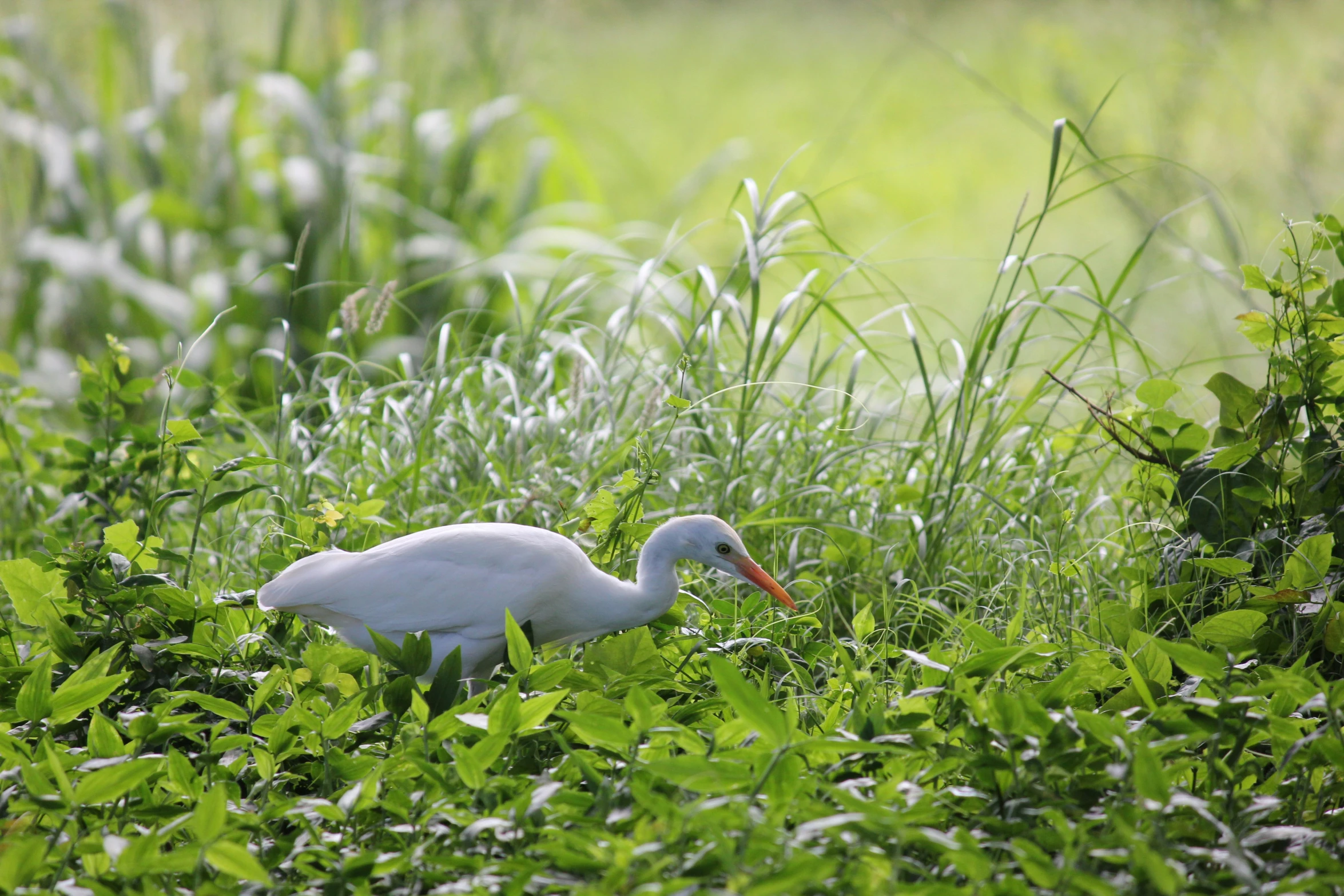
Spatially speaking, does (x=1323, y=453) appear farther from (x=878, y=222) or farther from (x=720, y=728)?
(x=878, y=222)

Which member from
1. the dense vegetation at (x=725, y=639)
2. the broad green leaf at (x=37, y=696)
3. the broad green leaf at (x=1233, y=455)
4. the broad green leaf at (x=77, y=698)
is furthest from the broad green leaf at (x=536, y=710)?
the broad green leaf at (x=1233, y=455)

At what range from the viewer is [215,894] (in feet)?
4.88

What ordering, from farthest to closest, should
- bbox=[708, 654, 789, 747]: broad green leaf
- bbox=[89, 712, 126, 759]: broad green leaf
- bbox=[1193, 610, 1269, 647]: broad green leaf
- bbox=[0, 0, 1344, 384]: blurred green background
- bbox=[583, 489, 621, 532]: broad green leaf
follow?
bbox=[0, 0, 1344, 384]: blurred green background
bbox=[583, 489, 621, 532]: broad green leaf
bbox=[1193, 610, 1269, 647]: broad green leaf
bbox=[89, 712, 126, 759]: broad green leaf
bbox=[708, 654, 789, 747]: broad green leaf

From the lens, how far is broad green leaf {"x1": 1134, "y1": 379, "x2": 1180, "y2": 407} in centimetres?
232

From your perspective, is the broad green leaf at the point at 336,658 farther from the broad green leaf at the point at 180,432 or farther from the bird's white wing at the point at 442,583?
the broad green leaf at the point at 180,432

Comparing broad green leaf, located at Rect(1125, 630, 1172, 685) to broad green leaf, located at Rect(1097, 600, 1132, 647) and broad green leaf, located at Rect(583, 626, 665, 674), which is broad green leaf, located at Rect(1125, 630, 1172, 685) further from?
broad green leaf, located at Rect(583, 626, 665, 674)

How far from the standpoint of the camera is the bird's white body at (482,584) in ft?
7.08

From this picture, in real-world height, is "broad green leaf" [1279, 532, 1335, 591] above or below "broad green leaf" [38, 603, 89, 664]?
above

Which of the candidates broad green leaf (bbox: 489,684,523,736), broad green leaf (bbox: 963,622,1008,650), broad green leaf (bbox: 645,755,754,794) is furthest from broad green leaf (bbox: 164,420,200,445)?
broad green leaf (bbox: 963,622,1008,650)

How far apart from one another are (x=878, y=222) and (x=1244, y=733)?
7.72 m

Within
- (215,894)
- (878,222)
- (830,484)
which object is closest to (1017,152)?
(878,222)

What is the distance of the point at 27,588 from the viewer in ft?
7.35

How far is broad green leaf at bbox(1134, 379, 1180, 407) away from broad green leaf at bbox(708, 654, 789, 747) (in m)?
1.22

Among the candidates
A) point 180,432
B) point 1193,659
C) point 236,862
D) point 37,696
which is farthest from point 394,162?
point 1193,659
